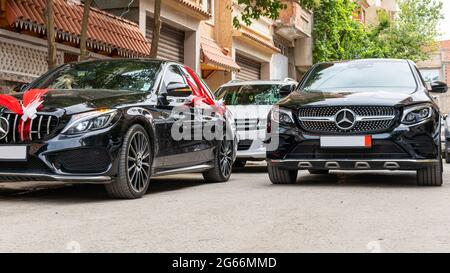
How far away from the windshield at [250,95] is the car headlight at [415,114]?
16.4ft

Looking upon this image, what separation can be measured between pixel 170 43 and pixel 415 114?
564 inches

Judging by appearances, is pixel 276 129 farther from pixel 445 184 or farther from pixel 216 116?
pixel 445 184

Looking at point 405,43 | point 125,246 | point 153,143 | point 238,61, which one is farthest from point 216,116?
point 405,43

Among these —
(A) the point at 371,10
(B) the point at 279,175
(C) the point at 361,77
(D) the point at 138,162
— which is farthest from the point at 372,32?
(D) the point at 138,162

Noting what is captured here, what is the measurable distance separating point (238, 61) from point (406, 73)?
19.3m

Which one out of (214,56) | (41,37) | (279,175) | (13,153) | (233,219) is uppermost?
(214,56)

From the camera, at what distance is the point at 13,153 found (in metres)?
6.73

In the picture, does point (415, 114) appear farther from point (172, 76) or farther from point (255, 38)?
point (255, 38)

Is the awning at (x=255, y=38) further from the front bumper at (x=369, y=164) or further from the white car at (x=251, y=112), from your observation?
the front bumper at (x=369, y=164)

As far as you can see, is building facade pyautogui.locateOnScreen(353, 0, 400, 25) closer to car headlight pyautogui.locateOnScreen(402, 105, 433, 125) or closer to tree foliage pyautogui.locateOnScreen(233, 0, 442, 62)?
tree foliage pyautogui.locateOnScreen(233, 0, 442, 62)

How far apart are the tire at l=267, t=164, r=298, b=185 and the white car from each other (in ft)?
7.38

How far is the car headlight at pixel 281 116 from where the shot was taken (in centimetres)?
863

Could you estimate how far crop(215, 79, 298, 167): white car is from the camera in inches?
471

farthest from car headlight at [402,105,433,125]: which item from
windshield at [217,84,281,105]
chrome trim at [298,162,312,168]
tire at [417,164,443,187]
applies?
windshield at [217,84,281,105]
